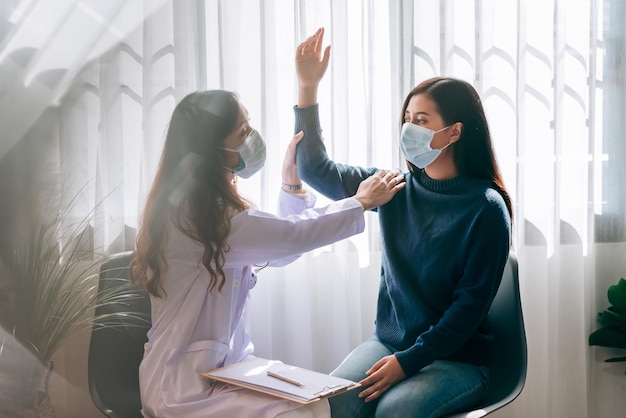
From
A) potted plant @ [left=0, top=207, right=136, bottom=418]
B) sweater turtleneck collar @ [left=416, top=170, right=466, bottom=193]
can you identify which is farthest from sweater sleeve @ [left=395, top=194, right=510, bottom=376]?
potted plant @ [left=0, top=207, right=136, bottom=418]

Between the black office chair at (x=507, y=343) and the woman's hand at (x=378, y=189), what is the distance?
15.2 inches

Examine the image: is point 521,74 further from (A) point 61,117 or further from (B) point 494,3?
(A) point 61,117

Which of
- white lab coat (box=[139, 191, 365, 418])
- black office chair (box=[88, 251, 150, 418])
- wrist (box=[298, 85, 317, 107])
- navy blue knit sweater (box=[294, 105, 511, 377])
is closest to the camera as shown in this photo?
white lab coat (box=[139, 191, 365, 418])

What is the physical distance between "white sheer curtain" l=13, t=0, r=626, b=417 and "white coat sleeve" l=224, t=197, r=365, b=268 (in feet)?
1.87

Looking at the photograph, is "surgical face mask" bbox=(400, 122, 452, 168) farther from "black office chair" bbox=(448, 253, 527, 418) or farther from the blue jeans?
the blue jeans

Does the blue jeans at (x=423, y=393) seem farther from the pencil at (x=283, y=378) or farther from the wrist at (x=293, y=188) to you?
the wrist at (x=293, y=188)

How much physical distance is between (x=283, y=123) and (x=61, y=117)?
767 millimetres

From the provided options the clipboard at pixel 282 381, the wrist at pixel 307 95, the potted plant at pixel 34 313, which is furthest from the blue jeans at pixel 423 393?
the potted plant at pixel 34 313

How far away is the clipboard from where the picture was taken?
1.50 metres

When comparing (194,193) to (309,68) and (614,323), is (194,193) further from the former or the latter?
(614,323)

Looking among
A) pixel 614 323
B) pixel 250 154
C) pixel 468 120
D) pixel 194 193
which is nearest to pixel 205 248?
pixel 194 193

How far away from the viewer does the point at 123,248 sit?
237 cm

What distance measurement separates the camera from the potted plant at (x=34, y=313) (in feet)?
6.93

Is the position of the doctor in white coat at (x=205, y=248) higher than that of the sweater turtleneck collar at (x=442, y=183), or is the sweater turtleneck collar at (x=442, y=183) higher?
the sweater turtleneck collar at (x=442, y=183)
